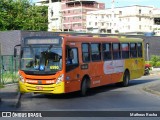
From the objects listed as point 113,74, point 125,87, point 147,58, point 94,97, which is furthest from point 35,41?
point 147,58

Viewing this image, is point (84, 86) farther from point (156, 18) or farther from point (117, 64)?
point (156, 18)

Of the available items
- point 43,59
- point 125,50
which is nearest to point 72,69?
point 43,59

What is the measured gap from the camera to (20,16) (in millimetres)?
63156

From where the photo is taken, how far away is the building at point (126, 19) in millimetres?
140500

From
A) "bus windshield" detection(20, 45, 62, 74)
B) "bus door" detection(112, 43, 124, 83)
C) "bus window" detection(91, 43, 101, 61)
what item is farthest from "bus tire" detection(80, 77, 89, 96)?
"bus door" detection(112, 43, 124, 83)

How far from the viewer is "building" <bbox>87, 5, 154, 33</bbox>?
140500 mm

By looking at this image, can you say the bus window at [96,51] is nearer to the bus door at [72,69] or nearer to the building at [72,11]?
the bus door at [72,69]

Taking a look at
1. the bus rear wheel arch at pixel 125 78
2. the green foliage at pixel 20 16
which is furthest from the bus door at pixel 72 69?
the green foliage at pixel 20 16

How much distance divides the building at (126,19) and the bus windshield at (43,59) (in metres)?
120

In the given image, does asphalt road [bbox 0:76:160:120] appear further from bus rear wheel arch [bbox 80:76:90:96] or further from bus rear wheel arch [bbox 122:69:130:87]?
bus rear wheel arch [bbox 122:69:130:87]

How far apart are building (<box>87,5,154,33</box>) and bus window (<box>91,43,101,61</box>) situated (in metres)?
117

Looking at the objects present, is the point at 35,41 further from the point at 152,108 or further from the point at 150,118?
the point at 150,118

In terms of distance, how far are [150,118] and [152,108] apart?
348 cm

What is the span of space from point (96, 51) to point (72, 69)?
9.69ft
